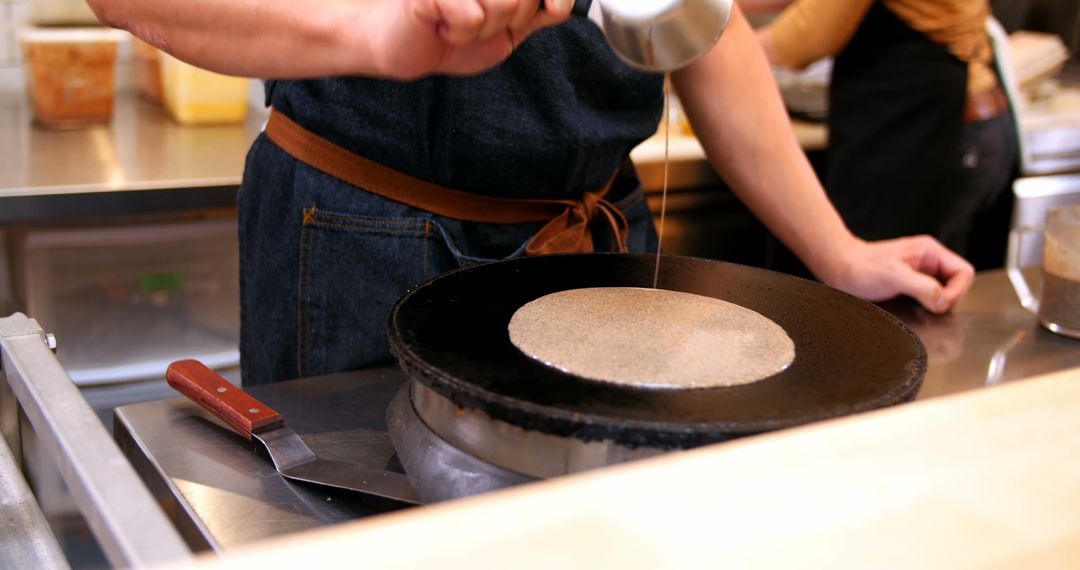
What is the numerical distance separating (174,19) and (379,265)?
32cm

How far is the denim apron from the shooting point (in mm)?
1083

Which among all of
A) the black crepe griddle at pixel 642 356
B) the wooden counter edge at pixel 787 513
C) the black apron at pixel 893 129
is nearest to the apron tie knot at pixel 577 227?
the black crepe griddle at pixel 642 356

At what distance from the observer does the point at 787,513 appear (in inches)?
16.5

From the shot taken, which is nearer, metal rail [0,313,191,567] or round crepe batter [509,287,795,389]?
metal rail [0,313,191,567]

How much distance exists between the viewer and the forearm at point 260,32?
34.9 inches

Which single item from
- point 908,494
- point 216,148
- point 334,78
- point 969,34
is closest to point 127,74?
point 216,148

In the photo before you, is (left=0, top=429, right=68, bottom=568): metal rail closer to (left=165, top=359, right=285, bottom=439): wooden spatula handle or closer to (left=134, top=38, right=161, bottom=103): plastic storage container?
(left=165, top=359, right=285, bottom=439): wooden spatula handle

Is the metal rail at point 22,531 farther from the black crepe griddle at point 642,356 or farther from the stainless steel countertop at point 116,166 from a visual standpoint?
the stainless steel countertop at point 116,166

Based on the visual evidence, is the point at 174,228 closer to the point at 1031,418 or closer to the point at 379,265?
the point at 379,265

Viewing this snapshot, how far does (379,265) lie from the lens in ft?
3.64

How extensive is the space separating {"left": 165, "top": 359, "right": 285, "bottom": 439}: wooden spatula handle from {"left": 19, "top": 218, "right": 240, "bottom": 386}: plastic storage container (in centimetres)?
107

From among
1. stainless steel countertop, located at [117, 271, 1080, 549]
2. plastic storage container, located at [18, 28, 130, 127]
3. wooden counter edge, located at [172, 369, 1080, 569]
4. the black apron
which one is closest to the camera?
wooden counter edge, located at [172, 369, 1080, 569]

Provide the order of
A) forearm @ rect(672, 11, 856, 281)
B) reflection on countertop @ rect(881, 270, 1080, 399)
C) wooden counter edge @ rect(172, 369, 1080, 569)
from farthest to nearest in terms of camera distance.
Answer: forearm @ rect(672, 11, 856, 281) → reflection on countertop @ rect(881, 270, 1080, 399) → wooden counter edge @ rect(172, 369, 1080, 569)

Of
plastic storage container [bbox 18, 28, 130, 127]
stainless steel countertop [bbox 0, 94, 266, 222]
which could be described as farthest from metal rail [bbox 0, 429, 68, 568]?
plastic storage container [bbox 18, 28, 130, 127]
